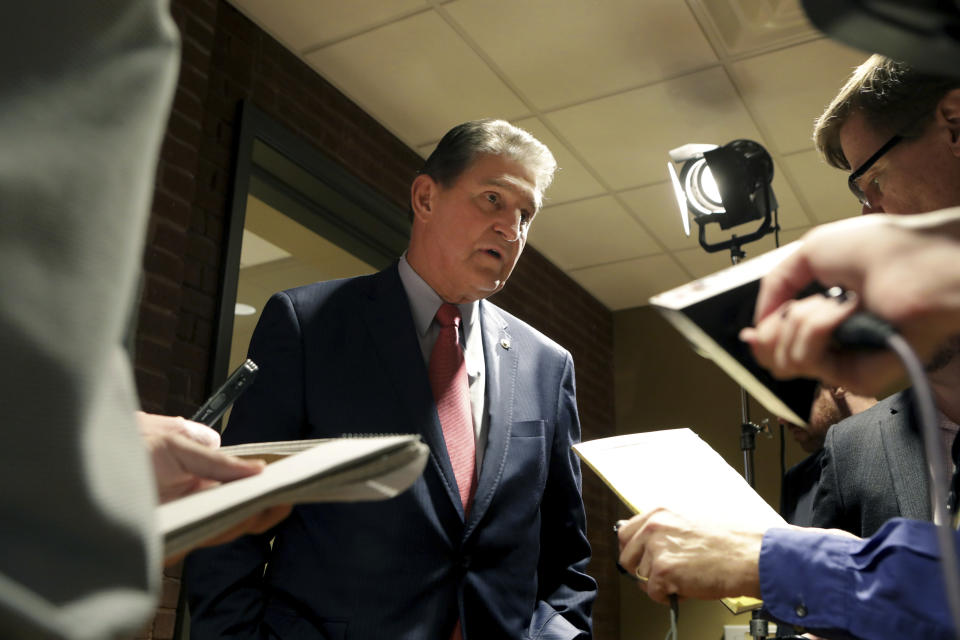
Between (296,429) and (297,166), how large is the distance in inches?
76.9

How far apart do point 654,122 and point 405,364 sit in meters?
2.45

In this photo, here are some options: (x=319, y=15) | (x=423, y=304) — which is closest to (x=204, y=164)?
(x=319, y=15)

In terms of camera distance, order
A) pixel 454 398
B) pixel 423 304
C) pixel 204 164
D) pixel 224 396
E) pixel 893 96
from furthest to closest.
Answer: pixel 204 164, pixel 423 304, pixel 454 398, pixel 893 96, pixel 224 396

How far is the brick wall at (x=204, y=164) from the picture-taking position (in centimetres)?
258

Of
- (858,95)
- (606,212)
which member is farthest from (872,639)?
(606,212)

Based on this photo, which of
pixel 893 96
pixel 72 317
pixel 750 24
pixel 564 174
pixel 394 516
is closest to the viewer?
pixel 72 317

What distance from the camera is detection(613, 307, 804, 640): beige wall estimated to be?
5.20 metres

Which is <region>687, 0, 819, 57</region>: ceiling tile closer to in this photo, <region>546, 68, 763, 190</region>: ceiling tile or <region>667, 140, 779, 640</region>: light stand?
<region>546, 68, 763, 190</region>: ceiling tile

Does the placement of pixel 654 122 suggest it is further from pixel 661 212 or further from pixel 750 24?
pixel 661 212

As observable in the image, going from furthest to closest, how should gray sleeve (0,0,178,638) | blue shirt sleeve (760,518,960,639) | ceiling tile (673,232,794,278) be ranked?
1. ceiling tile (673,232,794,278)
2. blue shirt sleeve (760,518,960,639)
3. gray sleeve (0,0,178,638)

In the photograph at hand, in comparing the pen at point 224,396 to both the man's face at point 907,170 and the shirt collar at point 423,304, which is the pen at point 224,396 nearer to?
the shirt collar at point 423,304

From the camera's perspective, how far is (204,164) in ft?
9.54

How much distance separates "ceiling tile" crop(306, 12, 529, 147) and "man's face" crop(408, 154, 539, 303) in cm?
134

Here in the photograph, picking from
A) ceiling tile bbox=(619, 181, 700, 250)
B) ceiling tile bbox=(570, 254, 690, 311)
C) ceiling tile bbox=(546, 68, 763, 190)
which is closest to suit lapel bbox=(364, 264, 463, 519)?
ceiling tile bbox=(546, 68, 763, 190)
